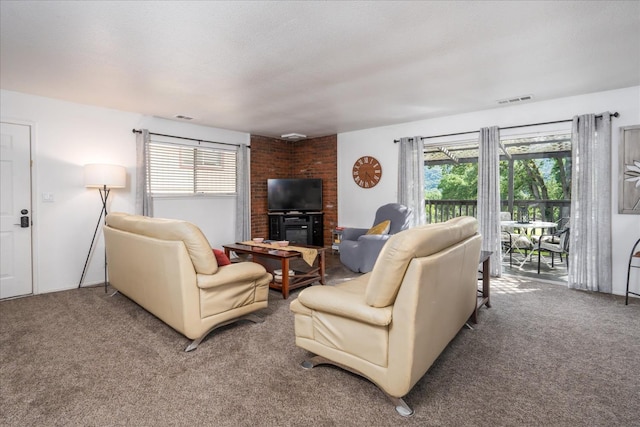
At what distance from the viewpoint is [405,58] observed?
306 cm

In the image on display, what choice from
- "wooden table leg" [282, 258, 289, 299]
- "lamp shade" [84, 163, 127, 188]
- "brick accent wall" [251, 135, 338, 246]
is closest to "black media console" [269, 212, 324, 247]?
"brick accent wall" [251, 135, 338, 246]

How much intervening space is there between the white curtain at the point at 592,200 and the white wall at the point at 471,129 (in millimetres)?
91

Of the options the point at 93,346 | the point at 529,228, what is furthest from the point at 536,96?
the point at 93,346

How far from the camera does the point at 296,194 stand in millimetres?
6832

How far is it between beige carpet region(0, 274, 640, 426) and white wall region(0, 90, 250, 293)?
132 centimetres

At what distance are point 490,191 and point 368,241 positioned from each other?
1.87 m

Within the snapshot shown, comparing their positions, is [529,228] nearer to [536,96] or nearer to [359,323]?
[536,96]

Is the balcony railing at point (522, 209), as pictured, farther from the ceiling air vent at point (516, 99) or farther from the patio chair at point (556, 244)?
the ceiling air vent at point (516, 99)

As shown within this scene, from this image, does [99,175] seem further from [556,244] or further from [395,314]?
[556,244]

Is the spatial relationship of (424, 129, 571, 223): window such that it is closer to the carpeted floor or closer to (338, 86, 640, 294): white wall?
(338, 86, 640, 294): white wall

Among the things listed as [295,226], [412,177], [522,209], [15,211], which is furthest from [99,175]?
[522,209]

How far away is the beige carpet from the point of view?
1.84 metres

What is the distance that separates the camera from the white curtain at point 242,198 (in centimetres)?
637

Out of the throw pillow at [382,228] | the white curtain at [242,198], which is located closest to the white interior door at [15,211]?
the white curtain at [242,198]
